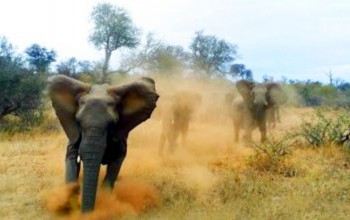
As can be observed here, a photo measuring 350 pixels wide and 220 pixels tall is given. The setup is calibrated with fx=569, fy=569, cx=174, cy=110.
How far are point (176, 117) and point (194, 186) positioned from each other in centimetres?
508

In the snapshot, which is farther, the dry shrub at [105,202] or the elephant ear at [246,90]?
the elephant ear at [246,90]

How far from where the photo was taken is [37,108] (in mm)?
→ 21797

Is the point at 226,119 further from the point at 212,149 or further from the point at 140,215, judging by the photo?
the point at 140,215

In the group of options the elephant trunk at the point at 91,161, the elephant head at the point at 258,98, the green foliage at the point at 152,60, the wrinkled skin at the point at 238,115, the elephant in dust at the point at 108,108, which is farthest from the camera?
the green foliage at the point at 152,60

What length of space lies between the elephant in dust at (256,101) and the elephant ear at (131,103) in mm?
7804

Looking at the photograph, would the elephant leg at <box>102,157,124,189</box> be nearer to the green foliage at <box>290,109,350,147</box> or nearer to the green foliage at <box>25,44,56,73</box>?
the green foliage at <box>290,109,350,147</box>

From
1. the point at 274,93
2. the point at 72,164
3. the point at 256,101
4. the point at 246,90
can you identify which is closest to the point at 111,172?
the point at 72,164

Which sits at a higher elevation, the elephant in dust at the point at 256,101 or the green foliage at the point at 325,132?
the elephant in dust at the point at 256,101

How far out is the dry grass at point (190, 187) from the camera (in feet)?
26.3

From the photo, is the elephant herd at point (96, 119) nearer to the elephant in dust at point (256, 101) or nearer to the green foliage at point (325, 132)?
the green foliage at point (325, 132)

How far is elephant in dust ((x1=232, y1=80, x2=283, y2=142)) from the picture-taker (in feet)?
53.5

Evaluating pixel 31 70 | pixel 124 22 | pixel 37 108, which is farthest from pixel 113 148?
pixel 124 22

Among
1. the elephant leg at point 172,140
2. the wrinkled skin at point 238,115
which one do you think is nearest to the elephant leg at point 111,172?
the elephant leg at point 172,140

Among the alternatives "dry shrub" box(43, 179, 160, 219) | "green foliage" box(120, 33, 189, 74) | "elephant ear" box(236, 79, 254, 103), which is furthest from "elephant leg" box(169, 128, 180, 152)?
"green foliage" box(120, 33, 189, 74)
